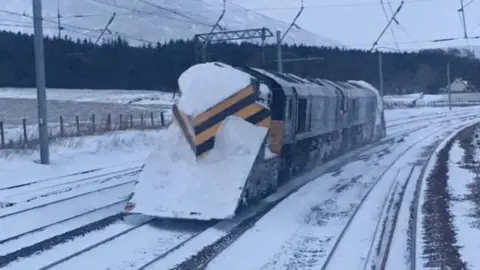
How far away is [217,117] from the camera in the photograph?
13.7 metres

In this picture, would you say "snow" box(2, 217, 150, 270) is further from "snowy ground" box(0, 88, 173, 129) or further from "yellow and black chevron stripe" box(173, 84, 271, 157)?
"snowy ground" box(0, 88, 173, 129)

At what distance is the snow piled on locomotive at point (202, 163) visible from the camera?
12531 millimetres

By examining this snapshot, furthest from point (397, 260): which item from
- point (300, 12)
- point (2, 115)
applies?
point (2, 115)

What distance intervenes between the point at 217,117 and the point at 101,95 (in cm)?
6976

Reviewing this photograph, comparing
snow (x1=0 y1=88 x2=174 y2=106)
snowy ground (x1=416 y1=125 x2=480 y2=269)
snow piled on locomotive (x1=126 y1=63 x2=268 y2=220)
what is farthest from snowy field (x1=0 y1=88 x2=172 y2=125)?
snow piled on locomotive (x1=126 y1=63 x2=268 y2=220)

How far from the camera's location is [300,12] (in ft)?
108

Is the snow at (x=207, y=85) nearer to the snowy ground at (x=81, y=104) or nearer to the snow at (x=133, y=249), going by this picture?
the snow at (x=133, y=249)

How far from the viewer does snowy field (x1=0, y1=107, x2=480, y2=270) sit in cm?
981

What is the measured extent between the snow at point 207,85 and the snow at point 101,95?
57.7 meters

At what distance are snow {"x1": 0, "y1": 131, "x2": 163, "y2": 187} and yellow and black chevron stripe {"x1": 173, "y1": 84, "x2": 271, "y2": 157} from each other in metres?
4.63

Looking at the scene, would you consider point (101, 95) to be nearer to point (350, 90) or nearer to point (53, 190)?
point (350, 90)

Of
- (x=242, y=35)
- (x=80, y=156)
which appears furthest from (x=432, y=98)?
(x=80, y=156)

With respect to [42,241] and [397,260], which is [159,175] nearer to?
[42,241]

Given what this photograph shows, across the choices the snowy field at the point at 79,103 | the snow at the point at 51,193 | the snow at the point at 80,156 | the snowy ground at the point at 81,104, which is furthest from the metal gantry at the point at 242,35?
the snow at the point at 51,193
